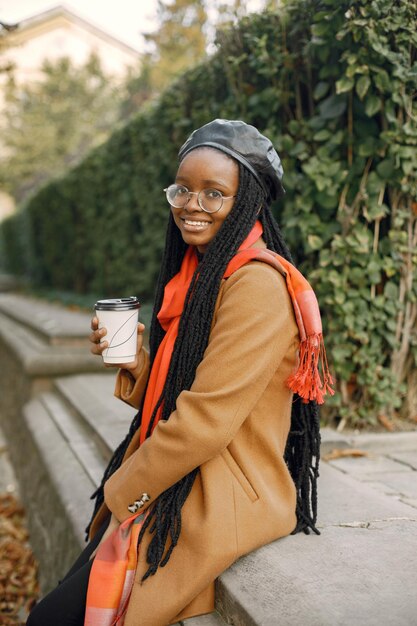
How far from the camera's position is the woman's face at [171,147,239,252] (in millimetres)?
1879

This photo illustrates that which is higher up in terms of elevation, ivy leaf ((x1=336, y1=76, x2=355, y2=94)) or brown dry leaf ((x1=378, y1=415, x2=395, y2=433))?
ivy leaf ((x1=336, y1=76, x2=355, y2=94))

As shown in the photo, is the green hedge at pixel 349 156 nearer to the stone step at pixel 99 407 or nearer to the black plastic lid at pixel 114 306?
the stone step at pixel 99 407

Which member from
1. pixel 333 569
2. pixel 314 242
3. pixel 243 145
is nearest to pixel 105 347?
pixel 243 145

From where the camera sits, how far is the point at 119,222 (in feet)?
25.2

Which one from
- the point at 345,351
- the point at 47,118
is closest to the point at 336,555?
the point at 345,351

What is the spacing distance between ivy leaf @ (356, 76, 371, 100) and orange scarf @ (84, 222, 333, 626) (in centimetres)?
143

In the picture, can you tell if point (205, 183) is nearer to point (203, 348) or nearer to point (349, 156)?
point (203, 348)

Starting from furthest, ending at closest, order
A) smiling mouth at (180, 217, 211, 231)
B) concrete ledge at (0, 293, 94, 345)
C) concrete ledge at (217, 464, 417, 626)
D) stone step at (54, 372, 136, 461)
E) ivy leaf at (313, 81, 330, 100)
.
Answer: concrete ledge at (0, 293, 94, 345), stone step at (54, 372, 136, 461), ivy leaf at (313, 81, 330, 100), smiling mouth at (180, 217, 211, 231), concrete ledge at (217, 464, 417, 626)

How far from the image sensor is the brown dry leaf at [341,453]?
324 cm

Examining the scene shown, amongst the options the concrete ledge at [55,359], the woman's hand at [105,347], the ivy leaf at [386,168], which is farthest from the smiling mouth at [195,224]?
the concrete ledge at [55,359]

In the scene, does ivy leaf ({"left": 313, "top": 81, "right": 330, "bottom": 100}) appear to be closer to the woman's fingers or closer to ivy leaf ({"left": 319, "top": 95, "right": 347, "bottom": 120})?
ivy leaf ({"left": 319, "top": 95, "right": 347, "bottom": 120})

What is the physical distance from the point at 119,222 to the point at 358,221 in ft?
15.5

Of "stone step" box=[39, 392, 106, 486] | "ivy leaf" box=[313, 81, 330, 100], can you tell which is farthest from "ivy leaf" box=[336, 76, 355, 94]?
"stone step" box=[39, 392, 106, 486]

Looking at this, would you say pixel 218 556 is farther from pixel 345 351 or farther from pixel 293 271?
pixel 345 351
